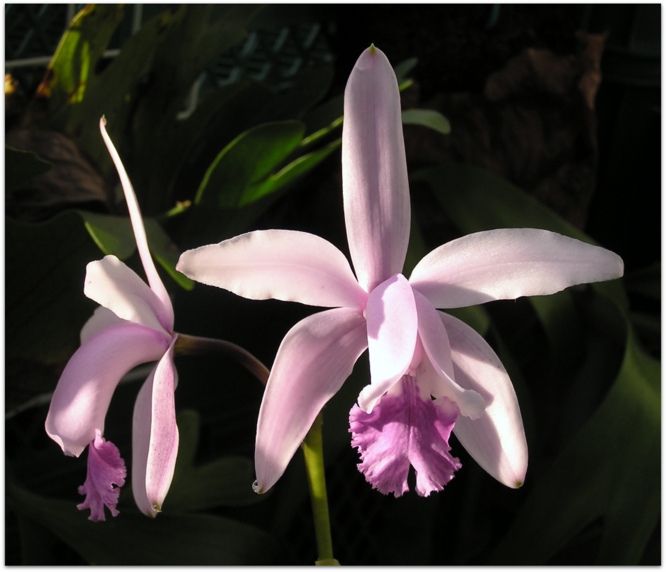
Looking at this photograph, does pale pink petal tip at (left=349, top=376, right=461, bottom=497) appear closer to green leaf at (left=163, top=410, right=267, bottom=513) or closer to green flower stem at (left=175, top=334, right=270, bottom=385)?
green flower stem at (left=175, top=334, right=270, bottom=385)

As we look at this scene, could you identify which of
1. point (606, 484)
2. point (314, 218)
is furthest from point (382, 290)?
point (314, 218)

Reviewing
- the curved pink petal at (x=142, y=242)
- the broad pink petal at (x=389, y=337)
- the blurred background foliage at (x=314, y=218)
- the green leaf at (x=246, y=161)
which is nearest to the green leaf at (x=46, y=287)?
the blurred background foliage at (x=314, y=218)

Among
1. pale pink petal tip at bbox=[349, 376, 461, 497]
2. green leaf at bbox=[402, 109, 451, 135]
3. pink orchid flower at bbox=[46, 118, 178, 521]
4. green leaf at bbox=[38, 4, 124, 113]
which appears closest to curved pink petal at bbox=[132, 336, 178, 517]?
pink orchid flower at bbox=[46, 118, 178, 521]

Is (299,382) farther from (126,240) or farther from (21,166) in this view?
(21,166)

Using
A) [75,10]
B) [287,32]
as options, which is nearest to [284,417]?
[75,10]

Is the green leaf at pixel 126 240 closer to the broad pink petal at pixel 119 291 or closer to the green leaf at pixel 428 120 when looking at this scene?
the broad pink petal at pixel 119 291
